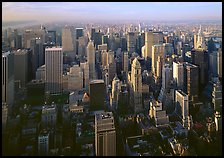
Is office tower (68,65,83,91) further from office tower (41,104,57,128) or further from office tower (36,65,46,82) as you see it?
office tower (41,104,57,128)

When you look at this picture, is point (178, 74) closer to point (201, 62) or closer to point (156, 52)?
point (201, 62)

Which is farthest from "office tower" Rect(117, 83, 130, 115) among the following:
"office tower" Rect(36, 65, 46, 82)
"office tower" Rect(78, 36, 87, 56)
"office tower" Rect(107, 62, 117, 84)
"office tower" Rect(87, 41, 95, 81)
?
"office tower" Rect(78, 36, 87, 56)

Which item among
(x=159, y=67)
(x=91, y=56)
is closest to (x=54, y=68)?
(x=91, y=56)

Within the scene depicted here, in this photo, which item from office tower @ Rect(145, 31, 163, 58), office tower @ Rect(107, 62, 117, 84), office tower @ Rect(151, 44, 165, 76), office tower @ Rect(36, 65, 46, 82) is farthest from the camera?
office tower @ Rect(145, 31, 163, 58)

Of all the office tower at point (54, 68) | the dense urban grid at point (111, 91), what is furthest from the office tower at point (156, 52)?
the office tower at point (54, 68)

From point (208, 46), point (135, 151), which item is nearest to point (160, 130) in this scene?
point (135, 151)

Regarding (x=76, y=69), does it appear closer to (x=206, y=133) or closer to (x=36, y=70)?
(x=36, y=70)

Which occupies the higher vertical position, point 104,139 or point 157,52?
point 157,52
